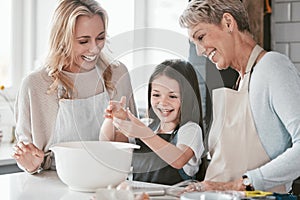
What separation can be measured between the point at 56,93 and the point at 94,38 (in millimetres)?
261

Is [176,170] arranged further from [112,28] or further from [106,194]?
[112,28]

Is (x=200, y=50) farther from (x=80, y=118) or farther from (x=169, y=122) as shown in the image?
(x=80, y=118)

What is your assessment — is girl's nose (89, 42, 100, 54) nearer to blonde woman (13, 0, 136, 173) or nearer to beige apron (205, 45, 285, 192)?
blonde woman (13, 0, 136, 173)

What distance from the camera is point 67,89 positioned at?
1941 mm

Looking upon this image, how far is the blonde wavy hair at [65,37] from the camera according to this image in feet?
6.13

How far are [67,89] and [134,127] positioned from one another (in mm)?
419

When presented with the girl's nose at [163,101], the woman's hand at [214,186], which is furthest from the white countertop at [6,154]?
the woman's hand at [214,186]

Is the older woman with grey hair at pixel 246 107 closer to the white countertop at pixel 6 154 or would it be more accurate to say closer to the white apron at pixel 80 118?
the white apron at pixel 80 118

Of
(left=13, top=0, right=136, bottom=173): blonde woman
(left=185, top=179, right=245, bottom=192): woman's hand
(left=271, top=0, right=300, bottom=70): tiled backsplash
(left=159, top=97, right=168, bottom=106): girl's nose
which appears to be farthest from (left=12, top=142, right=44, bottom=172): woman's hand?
(left=271, top=0, right=300, bottom=70): tiled backsplash

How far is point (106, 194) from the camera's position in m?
1.28

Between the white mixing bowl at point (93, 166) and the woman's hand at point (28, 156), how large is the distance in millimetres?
266

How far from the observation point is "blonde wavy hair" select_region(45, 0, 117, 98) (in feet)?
6.13

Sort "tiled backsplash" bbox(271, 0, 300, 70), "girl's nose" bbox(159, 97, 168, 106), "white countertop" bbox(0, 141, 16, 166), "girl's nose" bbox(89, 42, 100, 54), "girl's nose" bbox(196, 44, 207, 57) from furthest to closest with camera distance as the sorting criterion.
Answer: "tiled backsplash" bbox(271, 0, 300, 70), "white countertop" bbox(0, 141, 16, 166), "girl's nose" bbox(89, 42, 100, 54), "girl's nose" bbox(196, 44, 207, 57), "girl's nose" bbox(159, 97, 168, 106)

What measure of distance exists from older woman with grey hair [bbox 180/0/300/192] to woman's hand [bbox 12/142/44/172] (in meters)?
0.58
